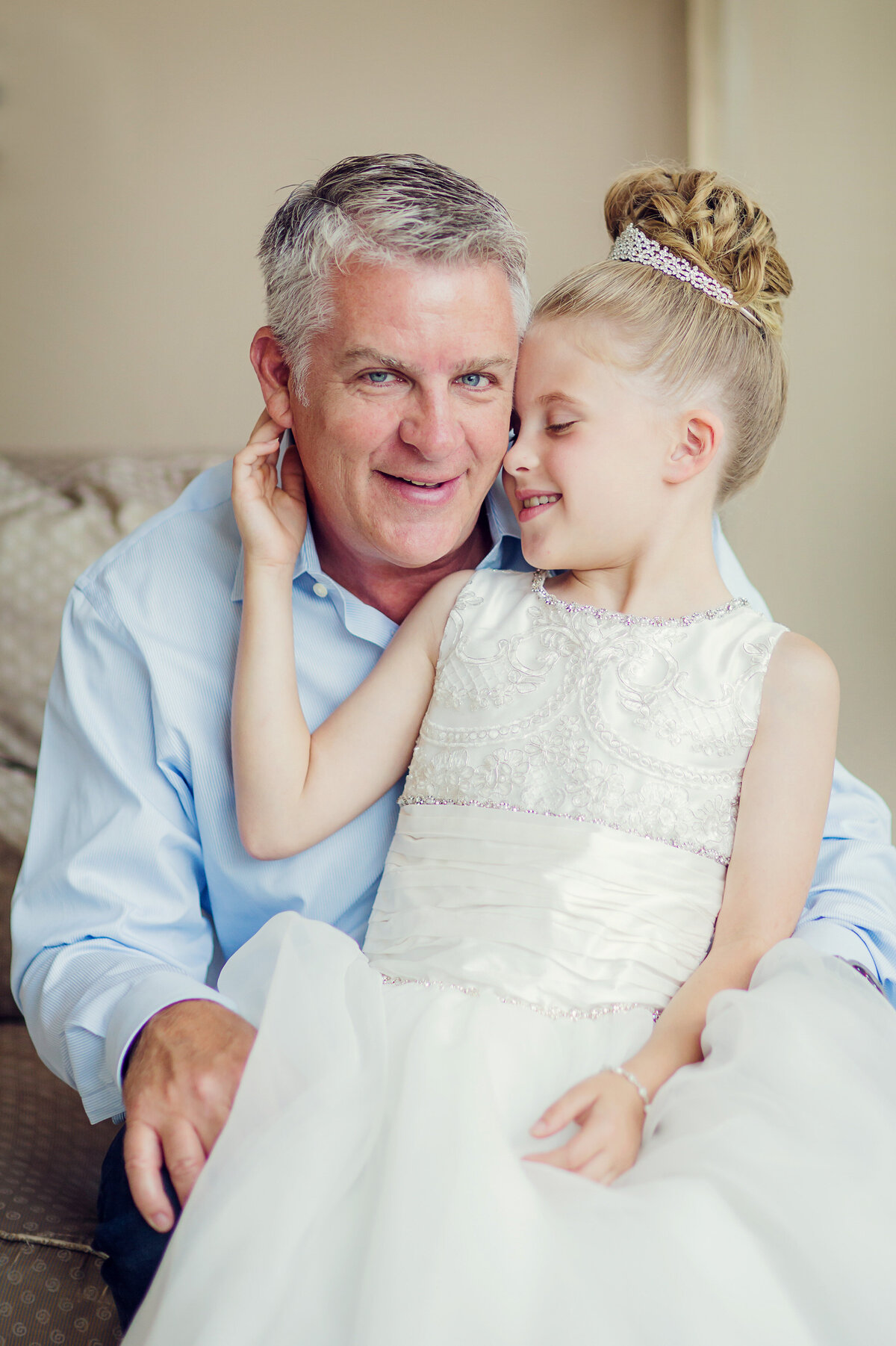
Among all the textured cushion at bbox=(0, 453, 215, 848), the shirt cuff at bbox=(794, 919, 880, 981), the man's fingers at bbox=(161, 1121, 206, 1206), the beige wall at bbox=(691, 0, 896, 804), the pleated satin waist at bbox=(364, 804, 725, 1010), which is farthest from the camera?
the beige wall at bbox=(691, 0, 896, 804)

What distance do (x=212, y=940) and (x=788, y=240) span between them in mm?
1996

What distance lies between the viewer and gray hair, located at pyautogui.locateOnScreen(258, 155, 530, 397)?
1.33 m

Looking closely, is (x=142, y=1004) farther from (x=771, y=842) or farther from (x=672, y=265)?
(x=672, y=265)

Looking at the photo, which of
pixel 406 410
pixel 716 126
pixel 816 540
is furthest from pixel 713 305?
pixel 716 126

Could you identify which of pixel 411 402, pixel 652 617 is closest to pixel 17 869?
pixel 411 402

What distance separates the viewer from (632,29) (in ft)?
8.86

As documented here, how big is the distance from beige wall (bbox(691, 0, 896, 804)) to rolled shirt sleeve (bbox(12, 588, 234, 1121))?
1.53 m

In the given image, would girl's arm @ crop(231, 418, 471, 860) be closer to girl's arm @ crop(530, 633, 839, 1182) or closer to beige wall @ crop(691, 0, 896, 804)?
girl's arm @ crop(530, 633, 839, 1182)

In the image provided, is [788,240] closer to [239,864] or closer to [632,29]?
[632,29]

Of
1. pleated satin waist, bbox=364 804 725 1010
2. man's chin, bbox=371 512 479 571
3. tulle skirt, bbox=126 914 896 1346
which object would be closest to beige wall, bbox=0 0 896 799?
man's chin, bbox=371 512 479 571

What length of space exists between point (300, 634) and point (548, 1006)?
2.10ft

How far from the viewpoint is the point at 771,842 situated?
1.17m

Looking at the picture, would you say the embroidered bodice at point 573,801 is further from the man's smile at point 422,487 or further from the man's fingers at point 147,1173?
the man's fingers at point 147,1173

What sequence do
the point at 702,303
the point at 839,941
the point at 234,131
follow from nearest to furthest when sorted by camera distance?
the point at 839,941 → the point at 702,303 → the point at 234,131
